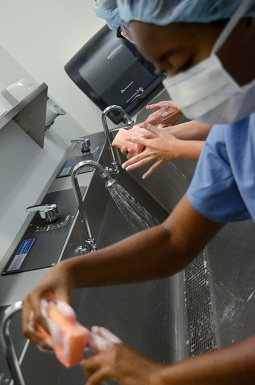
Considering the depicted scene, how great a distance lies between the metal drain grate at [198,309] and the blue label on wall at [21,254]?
0.70 m

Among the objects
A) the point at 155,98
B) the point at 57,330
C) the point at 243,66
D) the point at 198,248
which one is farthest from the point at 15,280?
the point at 155,98

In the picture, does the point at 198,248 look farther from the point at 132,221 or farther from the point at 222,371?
the point at 132,221

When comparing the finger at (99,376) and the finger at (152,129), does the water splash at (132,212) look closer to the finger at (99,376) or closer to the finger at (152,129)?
the finger at (152,129)

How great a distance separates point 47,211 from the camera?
2.01 m

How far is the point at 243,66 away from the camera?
0.79 metres

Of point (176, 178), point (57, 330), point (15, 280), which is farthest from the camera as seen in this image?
point (176, 178)

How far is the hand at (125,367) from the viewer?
29.9 inches

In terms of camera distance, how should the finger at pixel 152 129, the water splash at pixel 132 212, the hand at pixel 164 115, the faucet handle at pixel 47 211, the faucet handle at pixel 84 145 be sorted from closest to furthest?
the finger at pixel 152 129, the faucet handle at pixel 47 211, the hand at pixel 164 115, the water splash at pixel 132 212, the faucet handle at pixel 84 145

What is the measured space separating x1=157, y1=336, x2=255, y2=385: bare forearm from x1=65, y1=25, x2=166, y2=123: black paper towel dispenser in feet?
7.46

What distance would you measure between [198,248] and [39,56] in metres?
2.34

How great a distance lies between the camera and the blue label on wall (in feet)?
5.86

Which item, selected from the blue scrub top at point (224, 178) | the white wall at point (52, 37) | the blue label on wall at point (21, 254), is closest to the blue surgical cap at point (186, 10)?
the blue scrub top at point (224, 178)

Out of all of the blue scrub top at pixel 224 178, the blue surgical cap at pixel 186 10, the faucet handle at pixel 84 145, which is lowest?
the faucet handle at pixel 84 145

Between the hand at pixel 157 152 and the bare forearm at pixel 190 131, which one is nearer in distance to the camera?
the hand at pixel 157 152
